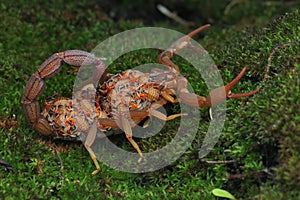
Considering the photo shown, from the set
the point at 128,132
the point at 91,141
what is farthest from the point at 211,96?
the point at 91,141

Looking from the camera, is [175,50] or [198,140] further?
[175,50]

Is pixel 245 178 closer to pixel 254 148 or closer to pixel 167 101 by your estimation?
pixel 254 148

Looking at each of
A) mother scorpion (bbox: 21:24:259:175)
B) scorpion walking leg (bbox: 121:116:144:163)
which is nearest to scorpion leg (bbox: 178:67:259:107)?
mother scorpion (bbox: 21:24:259:175)

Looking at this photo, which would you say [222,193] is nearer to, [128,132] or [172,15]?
[128,132]

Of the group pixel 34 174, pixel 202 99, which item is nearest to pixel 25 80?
pixel 34 174

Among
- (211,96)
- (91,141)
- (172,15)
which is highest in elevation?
(211,96)

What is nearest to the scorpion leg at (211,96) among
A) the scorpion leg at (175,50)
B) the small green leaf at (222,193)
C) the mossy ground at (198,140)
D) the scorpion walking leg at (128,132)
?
the mossy ground at (198,140)

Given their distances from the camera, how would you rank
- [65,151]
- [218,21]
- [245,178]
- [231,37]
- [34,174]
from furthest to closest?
[218,21] → [231,37] → [65,151] → [34,174] → [245,178]
